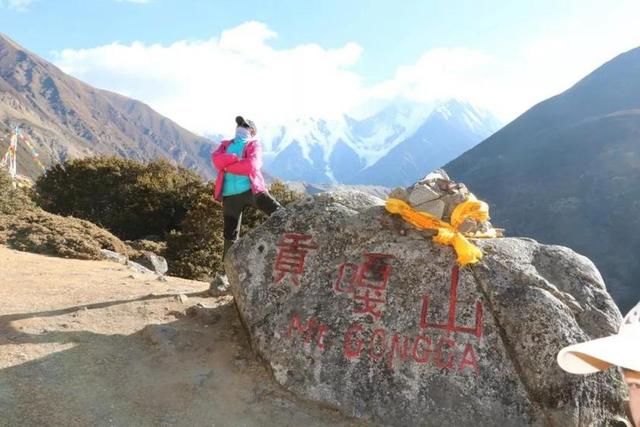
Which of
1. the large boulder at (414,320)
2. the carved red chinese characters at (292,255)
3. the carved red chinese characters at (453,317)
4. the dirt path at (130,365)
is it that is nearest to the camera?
the dirt path at (130,365)

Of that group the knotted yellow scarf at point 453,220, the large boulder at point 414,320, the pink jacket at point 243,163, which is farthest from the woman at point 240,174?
the knotted yellow scarf at point 453,220

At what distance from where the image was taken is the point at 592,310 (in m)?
5.77

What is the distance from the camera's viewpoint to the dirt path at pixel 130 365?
492cm

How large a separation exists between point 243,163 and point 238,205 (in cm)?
58

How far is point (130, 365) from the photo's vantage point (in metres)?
5.64

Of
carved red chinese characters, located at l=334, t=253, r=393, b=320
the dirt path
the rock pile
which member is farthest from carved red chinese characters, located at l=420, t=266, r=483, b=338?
the dirt path

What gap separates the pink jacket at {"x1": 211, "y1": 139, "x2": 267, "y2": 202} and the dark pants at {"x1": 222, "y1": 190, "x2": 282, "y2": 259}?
0.09 meters

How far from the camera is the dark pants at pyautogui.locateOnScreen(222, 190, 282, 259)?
724 centimetres

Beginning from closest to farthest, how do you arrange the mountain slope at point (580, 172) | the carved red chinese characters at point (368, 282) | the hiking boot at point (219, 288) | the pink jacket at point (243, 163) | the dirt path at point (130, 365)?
the dirt path at point (130, 365) → the carved red chinese characters at point (368, 282) → the pink jacket at point (243, 163) → the hiking boot at point (219, 288) → the mountain slope at point (580, 172)

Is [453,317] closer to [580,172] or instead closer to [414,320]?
[414,320]

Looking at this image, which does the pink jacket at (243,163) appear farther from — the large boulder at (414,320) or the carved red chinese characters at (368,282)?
the carved red chinese characters at (368,282)

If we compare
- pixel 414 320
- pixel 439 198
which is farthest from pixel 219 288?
pixel 439 198

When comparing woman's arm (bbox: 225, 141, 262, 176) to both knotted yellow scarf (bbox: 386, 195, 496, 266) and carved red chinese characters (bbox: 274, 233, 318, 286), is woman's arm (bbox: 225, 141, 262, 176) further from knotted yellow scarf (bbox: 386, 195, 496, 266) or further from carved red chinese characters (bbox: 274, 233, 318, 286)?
knotted yellow scarf (bbox: 386, 195, 496, 266)

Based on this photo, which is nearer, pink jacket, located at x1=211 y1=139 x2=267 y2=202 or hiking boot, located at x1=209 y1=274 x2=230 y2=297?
pink jacket, located at x1=211 y1=139 x2=267 y2=202
